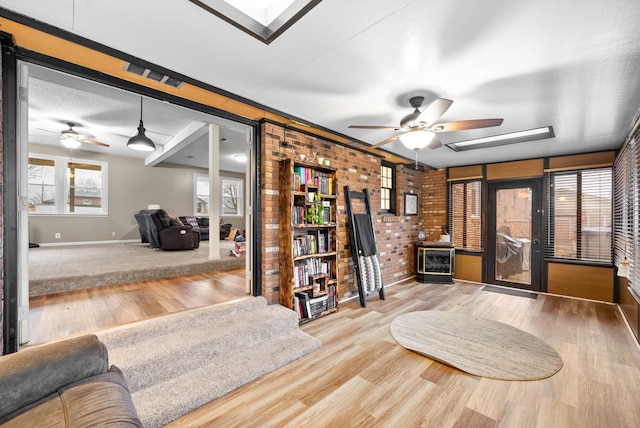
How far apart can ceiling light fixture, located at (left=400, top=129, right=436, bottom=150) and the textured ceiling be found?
0.36 metres

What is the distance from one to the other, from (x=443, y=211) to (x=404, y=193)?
1109 mm

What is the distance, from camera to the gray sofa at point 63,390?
999 mm

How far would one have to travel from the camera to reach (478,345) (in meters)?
2.69

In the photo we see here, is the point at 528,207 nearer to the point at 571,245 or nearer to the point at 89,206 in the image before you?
the point at 571,245

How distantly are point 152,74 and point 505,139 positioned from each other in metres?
4.42

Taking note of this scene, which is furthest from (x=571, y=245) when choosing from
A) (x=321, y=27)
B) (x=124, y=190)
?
(x=124, y=190)

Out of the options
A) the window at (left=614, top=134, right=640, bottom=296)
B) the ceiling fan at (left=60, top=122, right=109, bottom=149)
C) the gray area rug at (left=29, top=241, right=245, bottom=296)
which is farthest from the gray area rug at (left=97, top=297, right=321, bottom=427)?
the ceiling fan at (left=60, top=122, right=109, bottom=149)

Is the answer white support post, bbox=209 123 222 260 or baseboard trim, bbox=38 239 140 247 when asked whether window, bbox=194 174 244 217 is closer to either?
baseboard trim, bbox=38 239 140 247

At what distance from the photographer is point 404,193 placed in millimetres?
5477

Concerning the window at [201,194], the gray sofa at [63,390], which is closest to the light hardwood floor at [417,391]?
the gray sofa at [63,390]

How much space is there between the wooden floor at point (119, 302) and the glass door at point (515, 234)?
4781 mm

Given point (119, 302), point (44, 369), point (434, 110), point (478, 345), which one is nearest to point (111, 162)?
point (119, 302)

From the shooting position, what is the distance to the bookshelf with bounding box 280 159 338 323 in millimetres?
3070

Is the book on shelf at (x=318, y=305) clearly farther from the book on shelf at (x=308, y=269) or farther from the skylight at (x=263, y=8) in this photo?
the skylight at (x=263, y=8)
